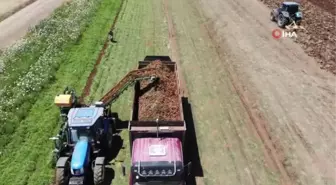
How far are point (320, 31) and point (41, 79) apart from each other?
930 inches

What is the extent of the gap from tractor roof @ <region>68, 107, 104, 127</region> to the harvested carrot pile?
2.33 m

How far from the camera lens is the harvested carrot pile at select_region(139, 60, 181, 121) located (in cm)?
1736

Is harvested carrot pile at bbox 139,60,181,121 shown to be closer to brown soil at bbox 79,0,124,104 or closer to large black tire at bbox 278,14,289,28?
brown soil at bbox 79,0,124,104

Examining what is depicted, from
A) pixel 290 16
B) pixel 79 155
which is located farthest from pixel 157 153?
pixel 290 16

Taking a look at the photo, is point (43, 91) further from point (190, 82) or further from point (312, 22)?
point (312, 22)

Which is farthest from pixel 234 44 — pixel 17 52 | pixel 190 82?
pixel 17 52

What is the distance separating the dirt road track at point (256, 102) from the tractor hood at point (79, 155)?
5.28m

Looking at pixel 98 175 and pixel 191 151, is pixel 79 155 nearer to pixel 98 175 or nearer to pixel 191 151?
pixel 98 175

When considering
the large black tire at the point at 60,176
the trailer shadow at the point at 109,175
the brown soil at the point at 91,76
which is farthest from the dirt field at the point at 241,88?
the large black tire at the point at 60,176

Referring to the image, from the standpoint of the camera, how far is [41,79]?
75.7 ft

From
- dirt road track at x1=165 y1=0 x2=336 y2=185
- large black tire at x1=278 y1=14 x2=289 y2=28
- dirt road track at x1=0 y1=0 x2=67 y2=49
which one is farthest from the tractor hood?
large black tire at x1=278 y1=14 x2=289 y2=28

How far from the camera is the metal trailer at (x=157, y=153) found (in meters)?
12.8

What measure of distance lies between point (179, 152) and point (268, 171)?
16.7ft

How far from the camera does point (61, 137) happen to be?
15594mm
